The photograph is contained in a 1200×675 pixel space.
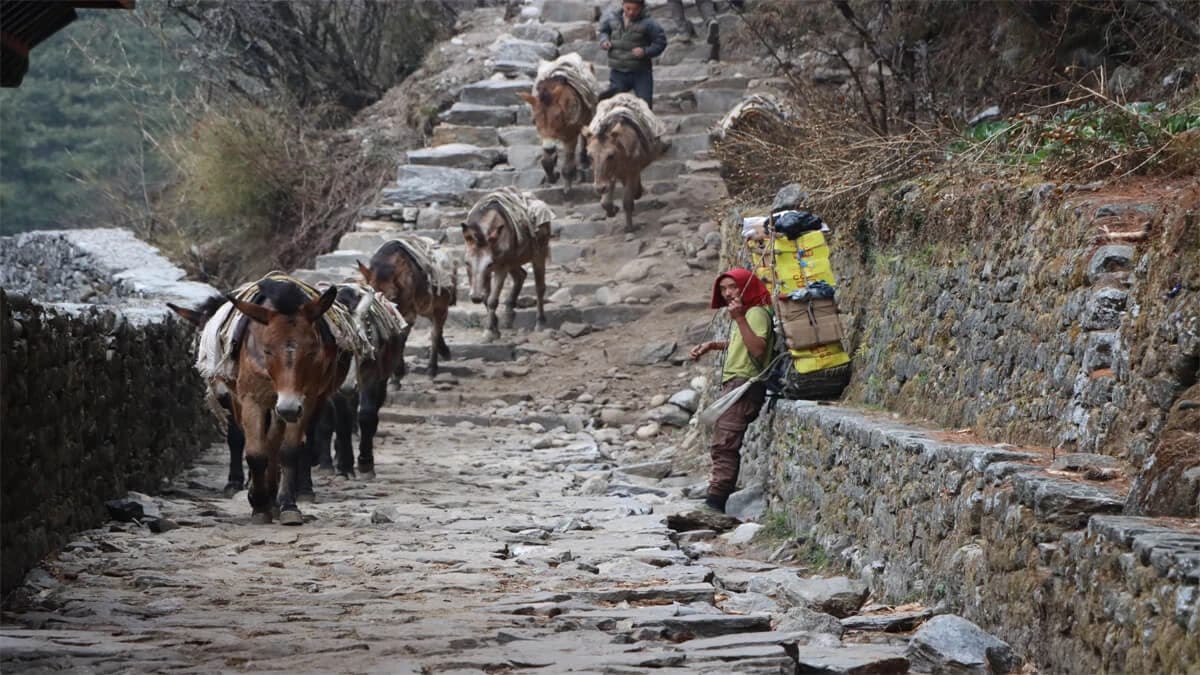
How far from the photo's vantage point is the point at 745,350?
11805 mm

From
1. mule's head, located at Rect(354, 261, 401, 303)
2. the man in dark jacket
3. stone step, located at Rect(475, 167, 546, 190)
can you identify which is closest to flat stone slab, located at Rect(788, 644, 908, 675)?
mule's head, located at Rect(354, 261, 401, 303)

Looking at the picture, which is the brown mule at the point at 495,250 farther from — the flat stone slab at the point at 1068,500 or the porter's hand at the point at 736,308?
the flat stone slab at the point at 1068,500

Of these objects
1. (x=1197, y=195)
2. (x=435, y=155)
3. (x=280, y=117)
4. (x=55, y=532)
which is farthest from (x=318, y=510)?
(x=280, y=117)

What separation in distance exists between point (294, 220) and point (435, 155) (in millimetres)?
2747

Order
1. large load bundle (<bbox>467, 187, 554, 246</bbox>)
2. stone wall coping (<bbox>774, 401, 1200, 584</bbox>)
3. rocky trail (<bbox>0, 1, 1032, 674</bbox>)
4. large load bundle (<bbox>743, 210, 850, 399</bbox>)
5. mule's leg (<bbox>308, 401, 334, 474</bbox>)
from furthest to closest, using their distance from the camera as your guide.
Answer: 1. large load bundle (<bbox>467, 187, 554, 246</bbox>)
2. mule's leg (<bbox>308, 401, 334, 474</bbox>)
3. large load bundle (<bbox>743, 210, 850, 399</bbox>)
4. rocky trail (<bbox>0, 1, 1032, 674</bbox>)
5. stone wall coping (<bbox>774, 401, 1200, 584</bbox>)

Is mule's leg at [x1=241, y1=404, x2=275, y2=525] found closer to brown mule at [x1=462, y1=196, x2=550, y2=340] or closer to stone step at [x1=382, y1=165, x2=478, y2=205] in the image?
brown mule at [x1=462, y1=196, x2=550, y2=340]

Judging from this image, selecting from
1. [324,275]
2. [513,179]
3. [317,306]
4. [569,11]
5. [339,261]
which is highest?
[569,11]

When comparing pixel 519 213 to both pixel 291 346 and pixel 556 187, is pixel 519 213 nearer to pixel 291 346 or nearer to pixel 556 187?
pixel 556 187

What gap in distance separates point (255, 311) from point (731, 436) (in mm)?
3318

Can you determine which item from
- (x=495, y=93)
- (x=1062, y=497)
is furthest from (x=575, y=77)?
(x=1062, y=497)

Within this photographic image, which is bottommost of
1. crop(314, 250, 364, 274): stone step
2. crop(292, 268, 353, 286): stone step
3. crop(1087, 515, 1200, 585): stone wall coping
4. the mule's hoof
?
the mule's hoof

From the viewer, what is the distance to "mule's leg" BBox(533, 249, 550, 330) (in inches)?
776

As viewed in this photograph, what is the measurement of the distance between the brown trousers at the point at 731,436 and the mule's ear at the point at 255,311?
10.3ft

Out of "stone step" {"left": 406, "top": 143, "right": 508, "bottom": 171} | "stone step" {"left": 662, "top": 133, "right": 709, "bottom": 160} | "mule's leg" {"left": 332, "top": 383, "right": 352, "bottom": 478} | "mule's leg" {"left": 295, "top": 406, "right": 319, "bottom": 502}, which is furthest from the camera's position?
"stone step" {"left": 406, "top": 143, "right": 508, "bottom": 171}
